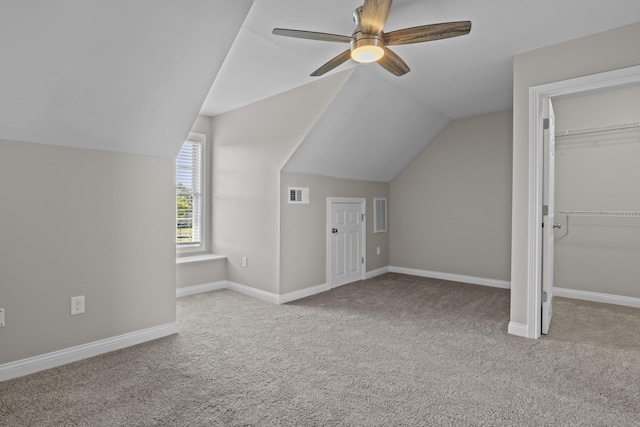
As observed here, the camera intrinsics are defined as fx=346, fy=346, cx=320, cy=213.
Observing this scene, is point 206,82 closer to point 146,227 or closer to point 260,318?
point 146,227

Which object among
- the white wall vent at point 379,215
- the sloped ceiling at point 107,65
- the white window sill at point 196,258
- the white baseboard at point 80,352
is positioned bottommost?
the white baseboard at point 80,352

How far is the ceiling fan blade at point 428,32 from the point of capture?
1.97m

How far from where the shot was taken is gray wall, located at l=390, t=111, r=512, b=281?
15.6 ft

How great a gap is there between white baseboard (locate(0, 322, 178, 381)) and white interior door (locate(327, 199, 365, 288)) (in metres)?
2.19

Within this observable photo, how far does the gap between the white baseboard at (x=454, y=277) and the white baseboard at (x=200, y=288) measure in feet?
9.09

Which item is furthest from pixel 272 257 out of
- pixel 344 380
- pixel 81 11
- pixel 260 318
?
pixel 81 11

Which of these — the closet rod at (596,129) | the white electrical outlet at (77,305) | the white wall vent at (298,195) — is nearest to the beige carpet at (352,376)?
the white electrical outlet at (77,305)

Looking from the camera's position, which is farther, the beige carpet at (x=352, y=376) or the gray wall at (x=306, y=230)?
the gray wall at (x=306, y=230)

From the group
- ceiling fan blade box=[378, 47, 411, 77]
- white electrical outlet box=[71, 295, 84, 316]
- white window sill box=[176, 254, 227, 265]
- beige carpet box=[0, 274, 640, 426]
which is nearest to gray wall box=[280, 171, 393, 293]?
beige carpet box=[0, 274, 640, 426]

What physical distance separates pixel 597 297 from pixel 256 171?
14.0 feet

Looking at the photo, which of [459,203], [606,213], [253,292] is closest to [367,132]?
[459,203]

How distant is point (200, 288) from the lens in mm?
4477

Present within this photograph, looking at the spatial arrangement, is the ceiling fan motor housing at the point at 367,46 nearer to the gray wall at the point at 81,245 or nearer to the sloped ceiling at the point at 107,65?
the sloped ceiling at the point at 107,65

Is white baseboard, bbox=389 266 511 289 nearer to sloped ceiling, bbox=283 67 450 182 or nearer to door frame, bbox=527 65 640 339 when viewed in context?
sloped ceiling, bbox=283 67 450 182
